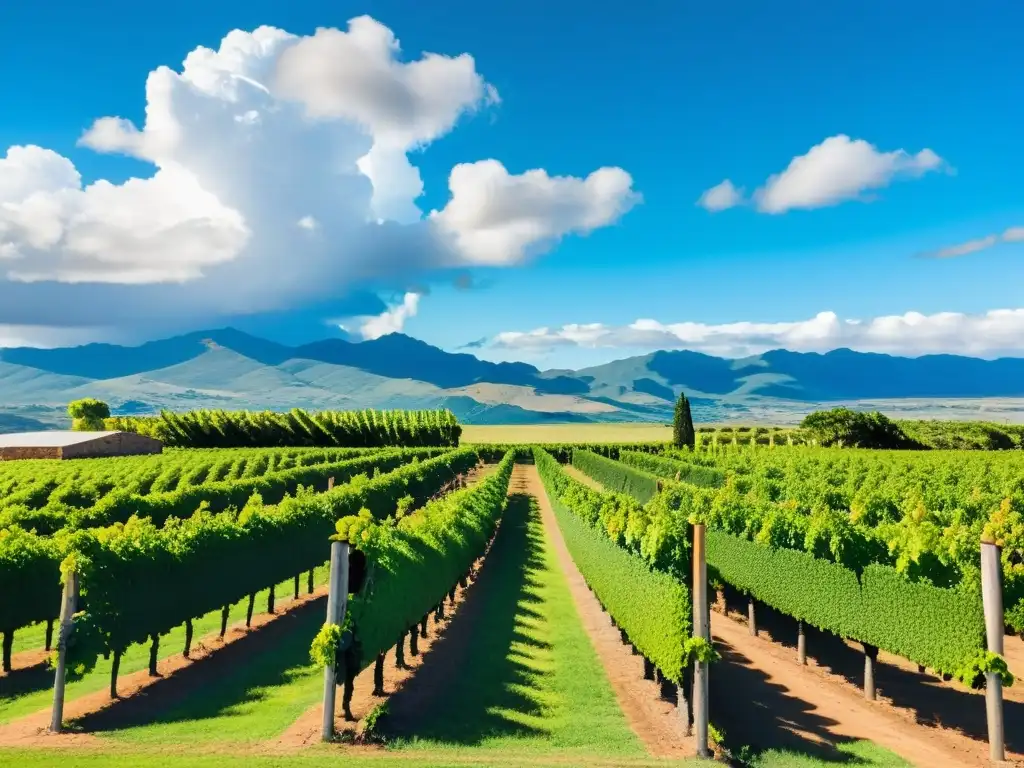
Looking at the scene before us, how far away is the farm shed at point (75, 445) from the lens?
7419cm

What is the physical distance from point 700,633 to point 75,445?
82453 mm

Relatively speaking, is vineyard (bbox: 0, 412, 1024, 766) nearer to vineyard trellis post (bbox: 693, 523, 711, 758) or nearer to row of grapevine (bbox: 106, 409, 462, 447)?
vineyard trellis post (bbox: 693, 523, 711, 758)

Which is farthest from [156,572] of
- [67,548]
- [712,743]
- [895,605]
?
[895,605]

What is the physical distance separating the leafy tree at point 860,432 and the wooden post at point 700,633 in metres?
95.8

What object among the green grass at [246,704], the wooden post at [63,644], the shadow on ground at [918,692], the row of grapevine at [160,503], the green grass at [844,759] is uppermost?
the row of grapevine at [160,503]

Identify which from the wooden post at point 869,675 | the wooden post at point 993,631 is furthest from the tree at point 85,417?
the wooden post at point 993,631

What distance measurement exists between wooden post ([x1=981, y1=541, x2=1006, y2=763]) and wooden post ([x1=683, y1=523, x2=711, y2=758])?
495cm

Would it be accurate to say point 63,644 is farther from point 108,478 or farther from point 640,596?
point 108,478

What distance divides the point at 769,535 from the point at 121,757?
1659cm

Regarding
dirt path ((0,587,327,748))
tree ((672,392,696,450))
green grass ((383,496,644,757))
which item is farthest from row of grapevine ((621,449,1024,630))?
tree ((672,392,696,450))

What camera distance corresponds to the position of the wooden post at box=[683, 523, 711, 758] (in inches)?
484

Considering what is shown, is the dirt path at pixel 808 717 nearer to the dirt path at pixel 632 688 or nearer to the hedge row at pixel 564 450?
the dirt path at pixel 632 688

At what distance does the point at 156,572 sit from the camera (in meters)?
16.4

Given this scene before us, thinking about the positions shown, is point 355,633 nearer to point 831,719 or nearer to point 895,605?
point 831,719
